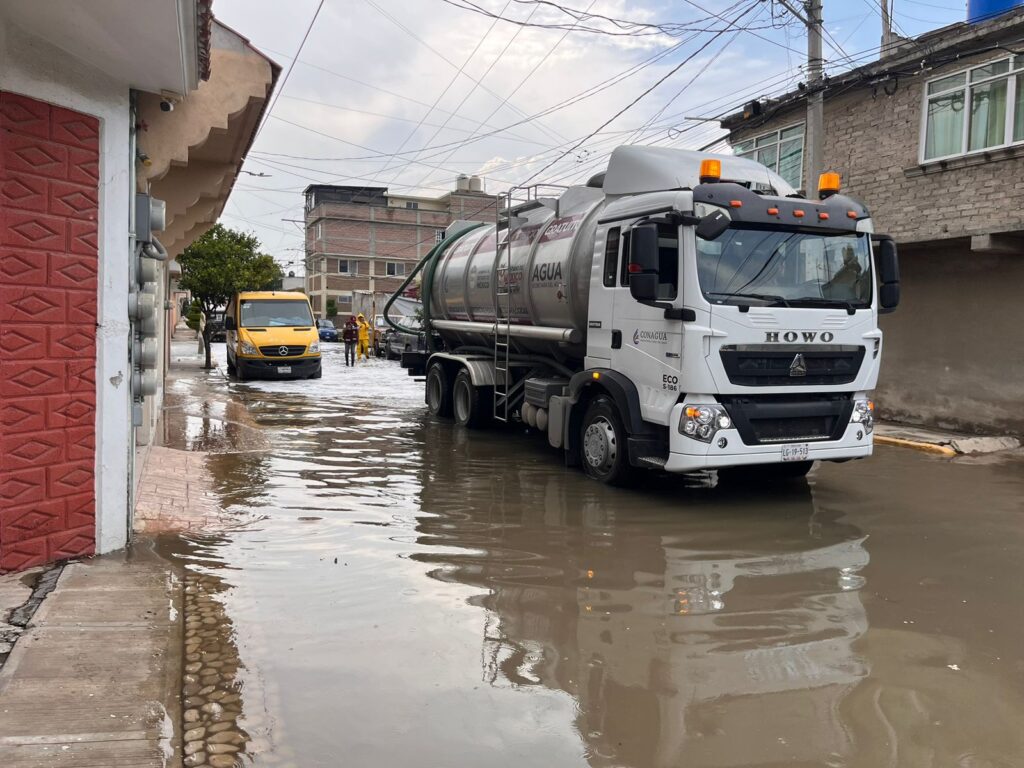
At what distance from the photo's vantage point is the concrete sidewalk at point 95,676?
3.03 meters

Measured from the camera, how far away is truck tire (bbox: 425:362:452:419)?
13.4 meters

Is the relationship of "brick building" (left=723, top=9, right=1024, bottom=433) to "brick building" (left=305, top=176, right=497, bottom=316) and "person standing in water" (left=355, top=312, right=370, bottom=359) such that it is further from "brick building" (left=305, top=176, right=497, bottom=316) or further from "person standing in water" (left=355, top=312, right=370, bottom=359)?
"brick building" (left=305, top=176, right=497, bottom=316)

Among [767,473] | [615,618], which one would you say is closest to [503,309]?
[767,473]

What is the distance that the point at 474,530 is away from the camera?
6.69 m

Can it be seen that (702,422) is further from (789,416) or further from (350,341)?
(350,341)

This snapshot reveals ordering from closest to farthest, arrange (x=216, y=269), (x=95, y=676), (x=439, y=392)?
(x=95, y=676) < (x=439, y=392) < (x=216, y=269)

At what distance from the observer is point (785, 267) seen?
7578 millimetres

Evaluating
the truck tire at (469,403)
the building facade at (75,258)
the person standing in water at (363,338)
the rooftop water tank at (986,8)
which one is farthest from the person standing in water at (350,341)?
the building facade at (75,258)

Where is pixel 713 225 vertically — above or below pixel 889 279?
above

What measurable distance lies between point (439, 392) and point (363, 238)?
5535cm

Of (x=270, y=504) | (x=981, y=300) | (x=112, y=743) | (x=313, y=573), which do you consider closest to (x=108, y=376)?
(x=313, y=573)

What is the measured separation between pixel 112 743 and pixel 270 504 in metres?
4.41

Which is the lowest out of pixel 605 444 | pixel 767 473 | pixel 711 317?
→ pixel 767 473

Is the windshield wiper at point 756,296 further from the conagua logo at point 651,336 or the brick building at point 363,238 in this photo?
the brick building at point 363,238
